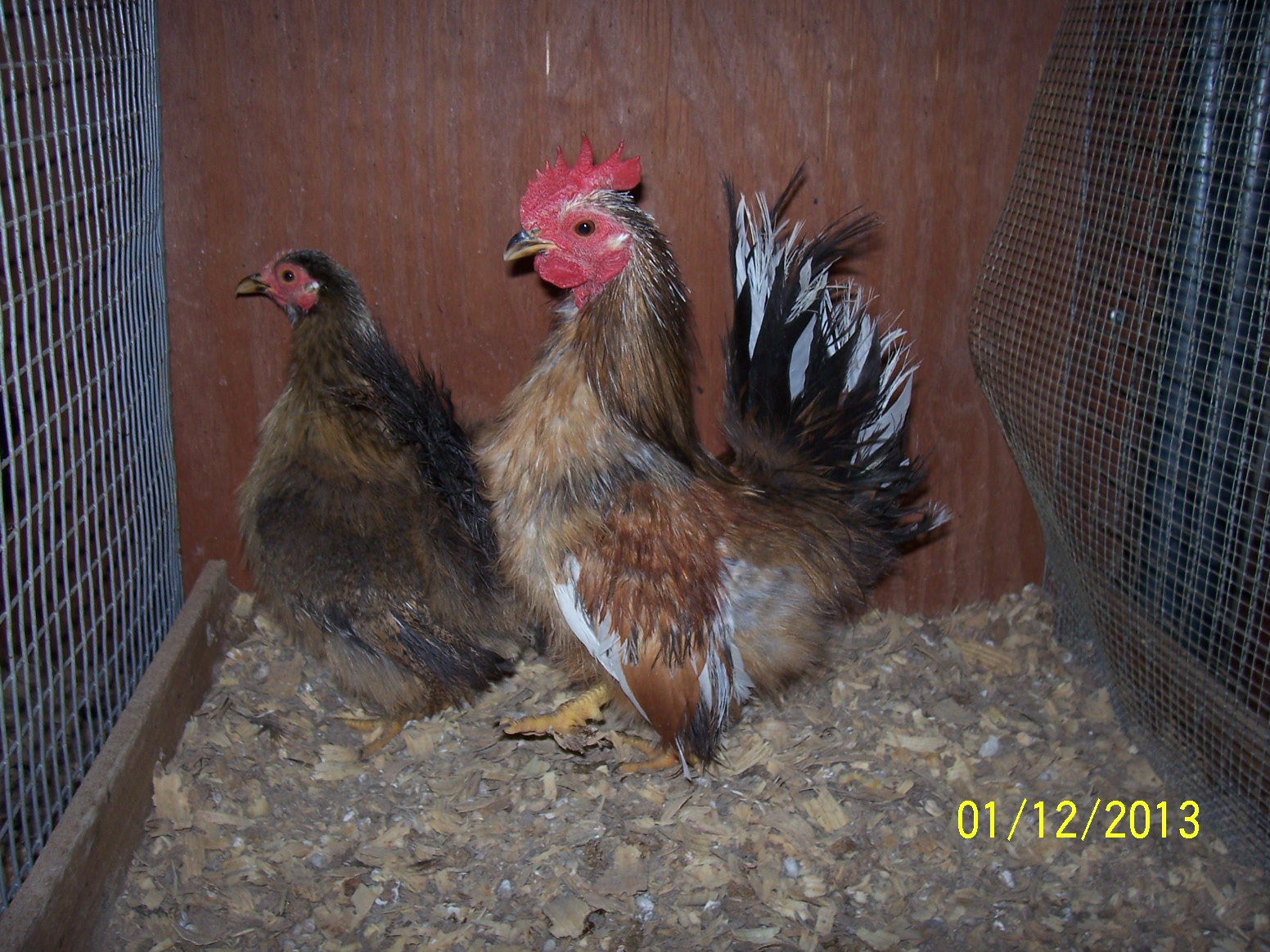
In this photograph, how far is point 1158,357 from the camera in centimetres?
265

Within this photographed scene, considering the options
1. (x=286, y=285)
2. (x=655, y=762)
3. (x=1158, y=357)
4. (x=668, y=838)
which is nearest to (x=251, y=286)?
(x=286, y=285)

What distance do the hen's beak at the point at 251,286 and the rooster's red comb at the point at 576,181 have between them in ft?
3.24

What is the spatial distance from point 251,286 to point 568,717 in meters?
1.72

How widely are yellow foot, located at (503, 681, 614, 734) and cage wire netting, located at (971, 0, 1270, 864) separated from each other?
63.1 inches

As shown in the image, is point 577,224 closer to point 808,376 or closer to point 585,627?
point 808,376

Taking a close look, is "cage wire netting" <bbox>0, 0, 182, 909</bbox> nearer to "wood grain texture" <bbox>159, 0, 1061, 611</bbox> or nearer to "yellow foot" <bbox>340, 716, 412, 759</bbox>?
"wood grain texture" <bbox>159, 0, 1061, 611</bbox>

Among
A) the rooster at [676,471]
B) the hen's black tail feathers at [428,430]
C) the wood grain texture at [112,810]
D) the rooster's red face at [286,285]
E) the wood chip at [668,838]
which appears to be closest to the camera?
the wood grain texture at [112,810]

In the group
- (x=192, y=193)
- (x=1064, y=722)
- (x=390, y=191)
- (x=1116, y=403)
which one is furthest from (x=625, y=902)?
(x=192, y=193)

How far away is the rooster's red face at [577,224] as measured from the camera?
95.8 inches

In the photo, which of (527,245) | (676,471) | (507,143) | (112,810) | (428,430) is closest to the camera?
(112,810)

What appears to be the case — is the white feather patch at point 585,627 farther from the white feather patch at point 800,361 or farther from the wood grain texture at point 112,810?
the wood grain texture at point 112,810

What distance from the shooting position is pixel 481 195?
2982 millimetres

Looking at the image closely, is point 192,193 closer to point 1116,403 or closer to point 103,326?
point 103,326

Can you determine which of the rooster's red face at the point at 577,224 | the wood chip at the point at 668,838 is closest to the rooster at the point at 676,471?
the rooster's red face at the point at 577,224
